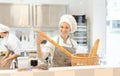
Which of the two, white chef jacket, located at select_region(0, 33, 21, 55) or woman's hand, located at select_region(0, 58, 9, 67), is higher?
white chef jacket, located at select_region(0, 33, 21, 55)

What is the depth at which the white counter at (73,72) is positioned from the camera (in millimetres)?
1001

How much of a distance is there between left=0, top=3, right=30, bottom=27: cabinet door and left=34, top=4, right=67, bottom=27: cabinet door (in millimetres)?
179

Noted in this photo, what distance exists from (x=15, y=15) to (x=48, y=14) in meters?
0.60

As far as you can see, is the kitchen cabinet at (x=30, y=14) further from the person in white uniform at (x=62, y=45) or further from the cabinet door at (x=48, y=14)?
the person in white uniform at (x=62, y=45)

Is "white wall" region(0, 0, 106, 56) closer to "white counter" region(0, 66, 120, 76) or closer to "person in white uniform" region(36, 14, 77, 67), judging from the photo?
"person in white uniform" region(36, 14, 77, 67)

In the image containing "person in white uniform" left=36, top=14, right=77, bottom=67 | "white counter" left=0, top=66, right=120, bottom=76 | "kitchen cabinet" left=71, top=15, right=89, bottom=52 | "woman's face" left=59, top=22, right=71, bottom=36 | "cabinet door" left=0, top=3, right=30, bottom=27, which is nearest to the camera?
"white counter" left=0, top=66, right=120, bottom=76

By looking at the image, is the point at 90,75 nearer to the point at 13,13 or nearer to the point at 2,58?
the point at 2,58

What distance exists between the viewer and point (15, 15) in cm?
375

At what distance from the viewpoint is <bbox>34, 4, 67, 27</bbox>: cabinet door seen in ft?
12.3

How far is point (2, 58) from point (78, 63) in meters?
0.81

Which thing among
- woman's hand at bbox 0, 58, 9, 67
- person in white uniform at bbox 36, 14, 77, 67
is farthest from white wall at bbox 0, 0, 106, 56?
woman's hand at bbox 0, 58, 9, 67

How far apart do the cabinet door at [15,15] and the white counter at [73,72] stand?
110 inches

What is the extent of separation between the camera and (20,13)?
3.75 m

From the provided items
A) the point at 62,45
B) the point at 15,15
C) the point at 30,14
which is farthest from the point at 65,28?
the point at 15,15
